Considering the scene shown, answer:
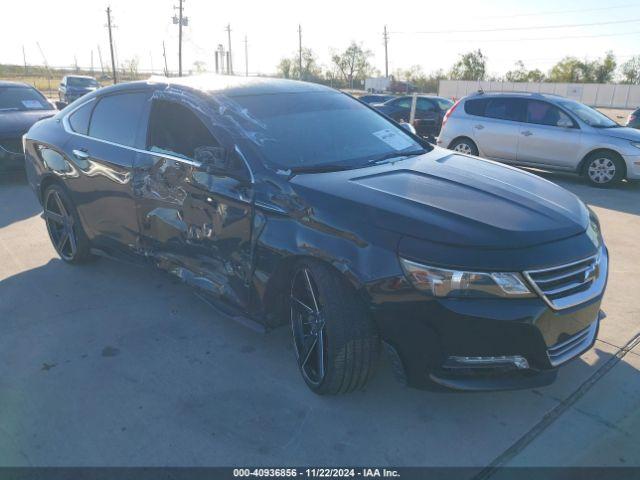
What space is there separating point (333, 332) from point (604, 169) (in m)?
7.96

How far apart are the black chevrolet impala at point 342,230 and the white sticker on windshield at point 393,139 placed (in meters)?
0.02

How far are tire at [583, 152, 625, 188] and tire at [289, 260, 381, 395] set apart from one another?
7.73 meters

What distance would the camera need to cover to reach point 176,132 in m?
3.58

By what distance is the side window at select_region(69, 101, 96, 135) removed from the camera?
4.51 metres

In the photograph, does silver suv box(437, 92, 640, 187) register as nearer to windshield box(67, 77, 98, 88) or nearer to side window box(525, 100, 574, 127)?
side window box(525, 100, 574, 127)

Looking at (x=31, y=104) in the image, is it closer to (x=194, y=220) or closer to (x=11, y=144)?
(x=11, y=144)

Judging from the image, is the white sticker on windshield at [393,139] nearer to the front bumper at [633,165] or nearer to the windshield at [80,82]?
the front bumper at [633,165]

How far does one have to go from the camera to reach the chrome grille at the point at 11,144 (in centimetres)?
825

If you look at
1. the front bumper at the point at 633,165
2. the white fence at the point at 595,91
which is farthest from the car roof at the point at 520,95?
the white fence at the point at 595,91

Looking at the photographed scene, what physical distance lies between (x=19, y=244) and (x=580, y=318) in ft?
17.8

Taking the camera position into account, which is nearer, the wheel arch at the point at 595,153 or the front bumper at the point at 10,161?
the front bumper at the point at 10,161

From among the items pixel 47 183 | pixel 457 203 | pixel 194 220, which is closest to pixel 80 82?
pixel 47 183

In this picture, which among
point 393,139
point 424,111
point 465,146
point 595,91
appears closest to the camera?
point 393,139

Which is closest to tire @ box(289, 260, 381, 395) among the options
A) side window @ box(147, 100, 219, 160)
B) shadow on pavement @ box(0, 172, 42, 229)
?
side window @ box(147, 100, 219, 160)
